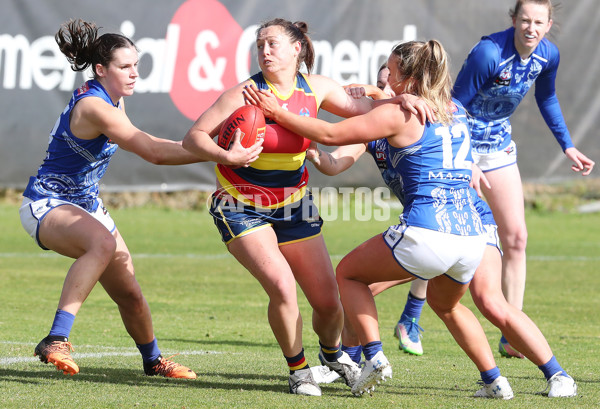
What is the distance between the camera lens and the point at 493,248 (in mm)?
4844

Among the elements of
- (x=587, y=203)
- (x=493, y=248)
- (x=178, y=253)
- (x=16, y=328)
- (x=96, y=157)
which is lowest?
(x=587, y=203)

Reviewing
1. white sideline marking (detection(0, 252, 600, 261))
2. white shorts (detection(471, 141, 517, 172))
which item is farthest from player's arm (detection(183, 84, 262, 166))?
white sideline marking (detection(0, 252, 600, 261))

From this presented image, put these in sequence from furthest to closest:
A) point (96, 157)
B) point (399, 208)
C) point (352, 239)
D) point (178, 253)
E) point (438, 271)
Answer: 1. point (399, 208)
2. point (352, 239)
3. point (178, 253)
4. point (96, 157)
5. point (438, 271)

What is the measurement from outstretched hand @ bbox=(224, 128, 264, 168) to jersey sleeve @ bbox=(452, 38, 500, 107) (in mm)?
2143

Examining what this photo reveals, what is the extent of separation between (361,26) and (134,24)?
3.26m

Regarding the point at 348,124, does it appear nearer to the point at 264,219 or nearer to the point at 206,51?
the point at 264,219

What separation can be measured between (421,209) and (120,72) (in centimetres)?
192

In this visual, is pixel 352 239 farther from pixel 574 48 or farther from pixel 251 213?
pixel 251 213

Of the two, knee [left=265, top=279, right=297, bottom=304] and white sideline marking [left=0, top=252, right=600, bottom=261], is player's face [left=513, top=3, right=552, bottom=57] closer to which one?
knee [left=265, top=279, right=297, bottom=304]

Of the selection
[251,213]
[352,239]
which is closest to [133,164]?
[352,239]

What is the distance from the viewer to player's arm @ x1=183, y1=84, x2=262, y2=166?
4625 mm

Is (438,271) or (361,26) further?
(361,26)

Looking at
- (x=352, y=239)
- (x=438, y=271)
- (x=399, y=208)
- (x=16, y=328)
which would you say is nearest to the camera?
(x=438, y=271)

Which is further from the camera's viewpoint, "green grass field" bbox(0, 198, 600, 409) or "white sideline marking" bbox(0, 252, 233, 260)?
"white sideline marking" bbox(0, 252, 233, 260)
